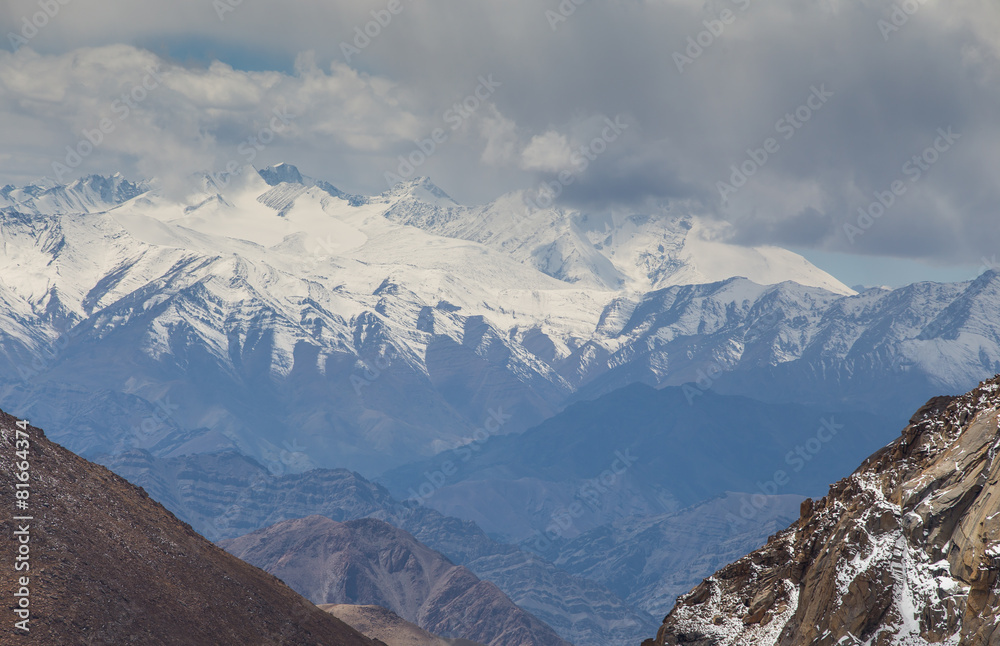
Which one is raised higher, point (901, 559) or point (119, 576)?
point (119, 576)

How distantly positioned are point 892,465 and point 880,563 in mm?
8934

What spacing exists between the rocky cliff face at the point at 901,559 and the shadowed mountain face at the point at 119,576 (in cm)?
6014

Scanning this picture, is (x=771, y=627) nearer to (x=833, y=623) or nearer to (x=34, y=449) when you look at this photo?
(x=833, y=623)

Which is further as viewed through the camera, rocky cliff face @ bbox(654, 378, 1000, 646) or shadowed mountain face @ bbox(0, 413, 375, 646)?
shadowed mountain face @ bbox(0, 413, 375, 646)

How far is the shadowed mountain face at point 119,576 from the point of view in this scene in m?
92.1

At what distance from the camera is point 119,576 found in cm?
10119

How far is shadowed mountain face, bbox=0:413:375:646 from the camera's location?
302ft

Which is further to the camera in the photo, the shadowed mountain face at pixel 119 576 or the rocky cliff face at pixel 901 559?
the shadowed mountain face at pixel 119 576

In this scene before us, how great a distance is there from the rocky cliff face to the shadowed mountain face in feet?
197

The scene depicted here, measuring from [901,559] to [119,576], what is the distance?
80.3 metres

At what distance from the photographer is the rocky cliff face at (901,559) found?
44062mm

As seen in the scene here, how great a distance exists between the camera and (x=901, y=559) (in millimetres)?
47062

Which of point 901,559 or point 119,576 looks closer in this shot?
point 901,559

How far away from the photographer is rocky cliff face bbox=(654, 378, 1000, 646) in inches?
1735
